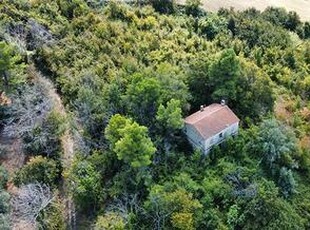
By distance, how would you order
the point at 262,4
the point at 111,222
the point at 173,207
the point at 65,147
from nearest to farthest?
the point at 173,207, the point at 111,222, the point at 65,147, the point at 262,4

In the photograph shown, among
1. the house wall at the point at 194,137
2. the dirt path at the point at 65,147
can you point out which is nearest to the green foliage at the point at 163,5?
the dirt path at the point at 65,147

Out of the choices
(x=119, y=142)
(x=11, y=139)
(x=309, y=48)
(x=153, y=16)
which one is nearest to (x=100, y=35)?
(x=153, y=16)

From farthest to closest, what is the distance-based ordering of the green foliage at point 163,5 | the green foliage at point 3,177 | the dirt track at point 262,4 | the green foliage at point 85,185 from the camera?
the dirt track at point 262,4 → the green foliage at point 163,5 → the green foliage at point 3,177 → the green foliage at point 85,185

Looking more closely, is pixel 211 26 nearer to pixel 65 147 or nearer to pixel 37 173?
pixel 65 147

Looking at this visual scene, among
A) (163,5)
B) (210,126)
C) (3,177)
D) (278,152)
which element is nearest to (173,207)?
(210,126)

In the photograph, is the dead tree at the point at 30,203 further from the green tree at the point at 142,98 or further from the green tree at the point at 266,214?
the green tree at the point at 266,214
